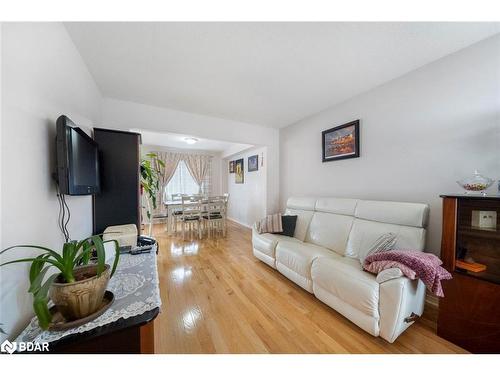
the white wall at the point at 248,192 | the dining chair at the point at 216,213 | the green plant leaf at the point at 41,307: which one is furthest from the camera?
the white wall at the point at 248,192

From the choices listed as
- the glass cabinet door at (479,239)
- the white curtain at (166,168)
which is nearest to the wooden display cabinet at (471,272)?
the glass cabinet door at (479,239)

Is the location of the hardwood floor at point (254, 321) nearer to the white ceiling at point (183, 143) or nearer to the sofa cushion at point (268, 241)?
the sofa cushion at point (268, 241)

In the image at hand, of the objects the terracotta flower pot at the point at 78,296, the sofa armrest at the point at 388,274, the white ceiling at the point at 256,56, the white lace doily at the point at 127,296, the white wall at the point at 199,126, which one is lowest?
the sofa armrest at the point at 388,274

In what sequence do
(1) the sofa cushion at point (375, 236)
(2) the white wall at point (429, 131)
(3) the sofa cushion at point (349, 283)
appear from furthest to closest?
(1) the sofa cushion at point (375, 236) → (2) the white wall at point (429, 131) → (3) the sofa cushion at point (349, 283)

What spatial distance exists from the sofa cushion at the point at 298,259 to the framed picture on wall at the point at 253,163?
2478 millimetres

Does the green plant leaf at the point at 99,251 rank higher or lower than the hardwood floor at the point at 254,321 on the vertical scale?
higher

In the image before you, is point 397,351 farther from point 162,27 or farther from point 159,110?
point 159,110

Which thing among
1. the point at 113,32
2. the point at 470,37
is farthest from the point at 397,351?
the point at 113,32

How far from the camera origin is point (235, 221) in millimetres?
5340

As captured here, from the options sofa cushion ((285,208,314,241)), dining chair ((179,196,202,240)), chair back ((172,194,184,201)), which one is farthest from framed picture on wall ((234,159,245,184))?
sofa cushion ((285,208,314,241))

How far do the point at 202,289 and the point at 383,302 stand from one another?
1678 mm

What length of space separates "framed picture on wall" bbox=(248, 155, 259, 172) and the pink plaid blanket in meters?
3.25

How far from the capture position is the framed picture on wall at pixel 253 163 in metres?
4.33
